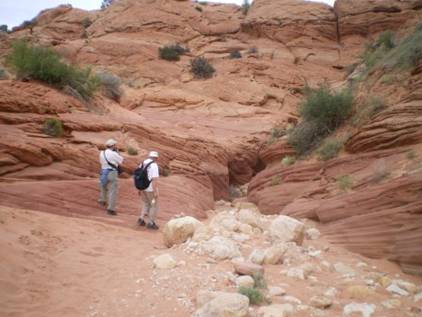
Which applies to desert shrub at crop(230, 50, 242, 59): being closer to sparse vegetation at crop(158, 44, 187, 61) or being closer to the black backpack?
sparse vegetation at crop(158, 44, 187, 61)

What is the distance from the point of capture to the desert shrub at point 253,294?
5.26 meters

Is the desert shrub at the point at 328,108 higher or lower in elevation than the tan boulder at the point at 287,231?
higher

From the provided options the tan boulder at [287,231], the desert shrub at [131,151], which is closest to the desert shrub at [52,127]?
the desert shrub at [131,151]

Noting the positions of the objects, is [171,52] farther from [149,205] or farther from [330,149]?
[149,205]

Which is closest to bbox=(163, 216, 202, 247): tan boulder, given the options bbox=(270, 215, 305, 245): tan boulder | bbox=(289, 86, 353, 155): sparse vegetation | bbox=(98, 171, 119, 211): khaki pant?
bbox=(270, 215, 305, 245): tan boulder

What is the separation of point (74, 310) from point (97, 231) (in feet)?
11.5

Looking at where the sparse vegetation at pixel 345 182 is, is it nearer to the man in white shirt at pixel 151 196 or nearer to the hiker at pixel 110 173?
the man in white shirt at pixel 151 196

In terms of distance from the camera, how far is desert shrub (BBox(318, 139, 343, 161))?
1146 cm

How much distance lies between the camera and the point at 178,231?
7.63 m

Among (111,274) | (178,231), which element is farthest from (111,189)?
(111,274)

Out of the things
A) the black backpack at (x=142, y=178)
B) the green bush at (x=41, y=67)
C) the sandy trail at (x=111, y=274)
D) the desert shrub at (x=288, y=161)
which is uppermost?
the green bush at (x=41, y=67)

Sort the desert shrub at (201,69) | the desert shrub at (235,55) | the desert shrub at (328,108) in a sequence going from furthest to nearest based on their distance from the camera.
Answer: the desert shrub at (235,55) → the desert shrub at (201,69) → the desert shrub at (328,108)

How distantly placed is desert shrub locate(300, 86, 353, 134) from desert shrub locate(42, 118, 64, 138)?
24.2 feet

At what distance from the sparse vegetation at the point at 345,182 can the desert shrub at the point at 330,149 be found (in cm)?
134
